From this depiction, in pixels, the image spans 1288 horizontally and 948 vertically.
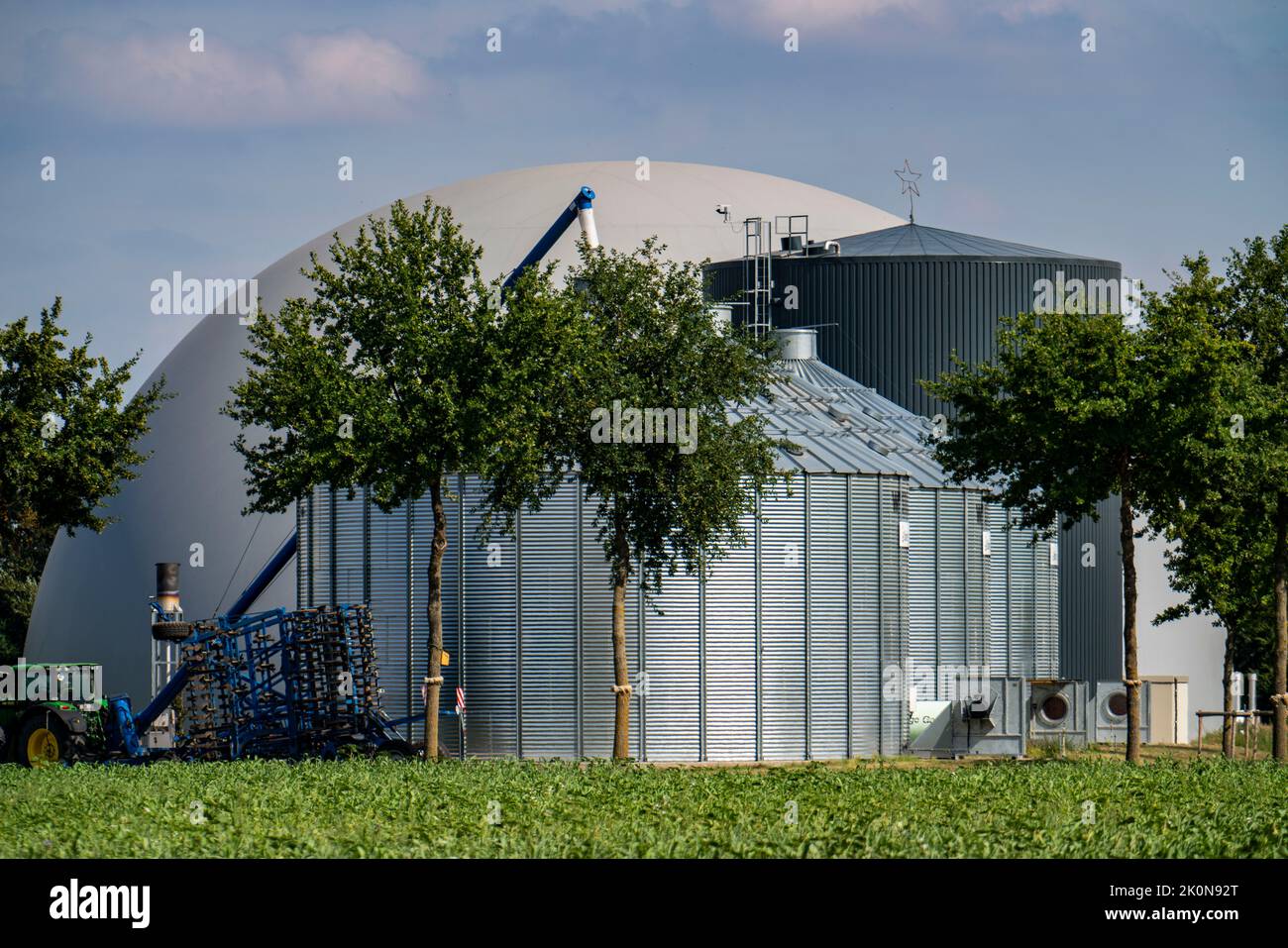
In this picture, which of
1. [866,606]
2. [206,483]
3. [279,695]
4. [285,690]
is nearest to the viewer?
[279,695]

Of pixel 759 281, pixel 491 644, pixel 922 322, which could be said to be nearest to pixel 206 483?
pixel 759 281

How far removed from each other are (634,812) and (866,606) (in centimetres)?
2383

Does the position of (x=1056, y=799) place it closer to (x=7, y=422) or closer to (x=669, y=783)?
(x=669, y=783)

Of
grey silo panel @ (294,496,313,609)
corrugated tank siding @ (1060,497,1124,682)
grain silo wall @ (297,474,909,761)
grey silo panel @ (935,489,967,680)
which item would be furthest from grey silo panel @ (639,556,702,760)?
corrugated tank siding @ (1060,497,1124,682)

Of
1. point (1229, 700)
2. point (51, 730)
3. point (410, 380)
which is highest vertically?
point (410, 380)

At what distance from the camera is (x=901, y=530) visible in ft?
148

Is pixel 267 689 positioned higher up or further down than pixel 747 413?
further down

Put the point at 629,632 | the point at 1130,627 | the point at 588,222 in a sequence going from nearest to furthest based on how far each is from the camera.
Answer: the point at 1130,627 → the point at 629,632 → the point at 588,222

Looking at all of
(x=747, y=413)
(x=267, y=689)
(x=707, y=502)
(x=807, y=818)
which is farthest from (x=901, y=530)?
(x=807, y=818)

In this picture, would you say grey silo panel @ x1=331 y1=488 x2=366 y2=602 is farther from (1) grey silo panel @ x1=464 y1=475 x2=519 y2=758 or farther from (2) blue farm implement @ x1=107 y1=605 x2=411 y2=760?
(2) blue farm implement @ x1=107 y1=605 x2=411 y2=760

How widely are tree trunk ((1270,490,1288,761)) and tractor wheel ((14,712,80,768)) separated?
2543 cm

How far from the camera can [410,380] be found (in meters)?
34.3

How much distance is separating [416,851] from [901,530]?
2993cm

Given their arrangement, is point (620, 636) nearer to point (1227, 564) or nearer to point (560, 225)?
point (1227, 564)
